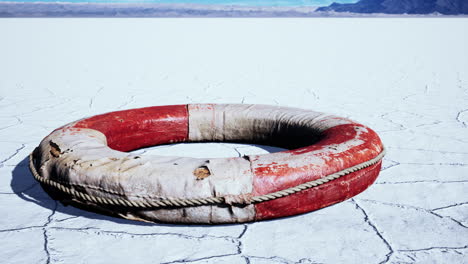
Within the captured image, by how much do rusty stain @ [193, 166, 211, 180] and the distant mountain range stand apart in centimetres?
4154

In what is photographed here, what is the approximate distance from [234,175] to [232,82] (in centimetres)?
379

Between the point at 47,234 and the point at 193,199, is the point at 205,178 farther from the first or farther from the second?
the point at 47,234

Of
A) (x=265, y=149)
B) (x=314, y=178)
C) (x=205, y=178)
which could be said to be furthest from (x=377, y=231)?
(x=265, y=149)

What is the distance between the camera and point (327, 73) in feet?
20.2

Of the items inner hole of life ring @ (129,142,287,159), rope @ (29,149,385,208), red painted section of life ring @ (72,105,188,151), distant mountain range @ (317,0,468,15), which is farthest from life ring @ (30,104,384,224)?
distant mountain range @ (317,0,468,15)

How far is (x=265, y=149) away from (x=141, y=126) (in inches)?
27.4

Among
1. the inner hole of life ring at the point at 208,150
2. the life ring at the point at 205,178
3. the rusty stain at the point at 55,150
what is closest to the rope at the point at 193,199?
the life ring at the point at 205,178

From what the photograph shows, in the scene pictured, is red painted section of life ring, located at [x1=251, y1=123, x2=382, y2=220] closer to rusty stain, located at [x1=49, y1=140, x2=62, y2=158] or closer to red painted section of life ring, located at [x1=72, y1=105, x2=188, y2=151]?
rusty stain, located at [x1=49, y1=140, x2=62, y2=158]

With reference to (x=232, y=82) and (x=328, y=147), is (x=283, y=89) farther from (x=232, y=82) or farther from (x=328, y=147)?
(x=328, y=147)

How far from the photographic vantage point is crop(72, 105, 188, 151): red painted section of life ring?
7.91 ft

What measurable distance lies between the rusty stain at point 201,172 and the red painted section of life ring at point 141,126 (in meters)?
0.83

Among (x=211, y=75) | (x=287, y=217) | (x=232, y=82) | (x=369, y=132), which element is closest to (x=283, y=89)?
(x=232, y=82)

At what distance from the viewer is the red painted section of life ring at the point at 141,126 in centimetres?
241

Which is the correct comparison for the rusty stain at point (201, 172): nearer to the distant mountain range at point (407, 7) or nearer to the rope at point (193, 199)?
the rope at point (193, 199)
